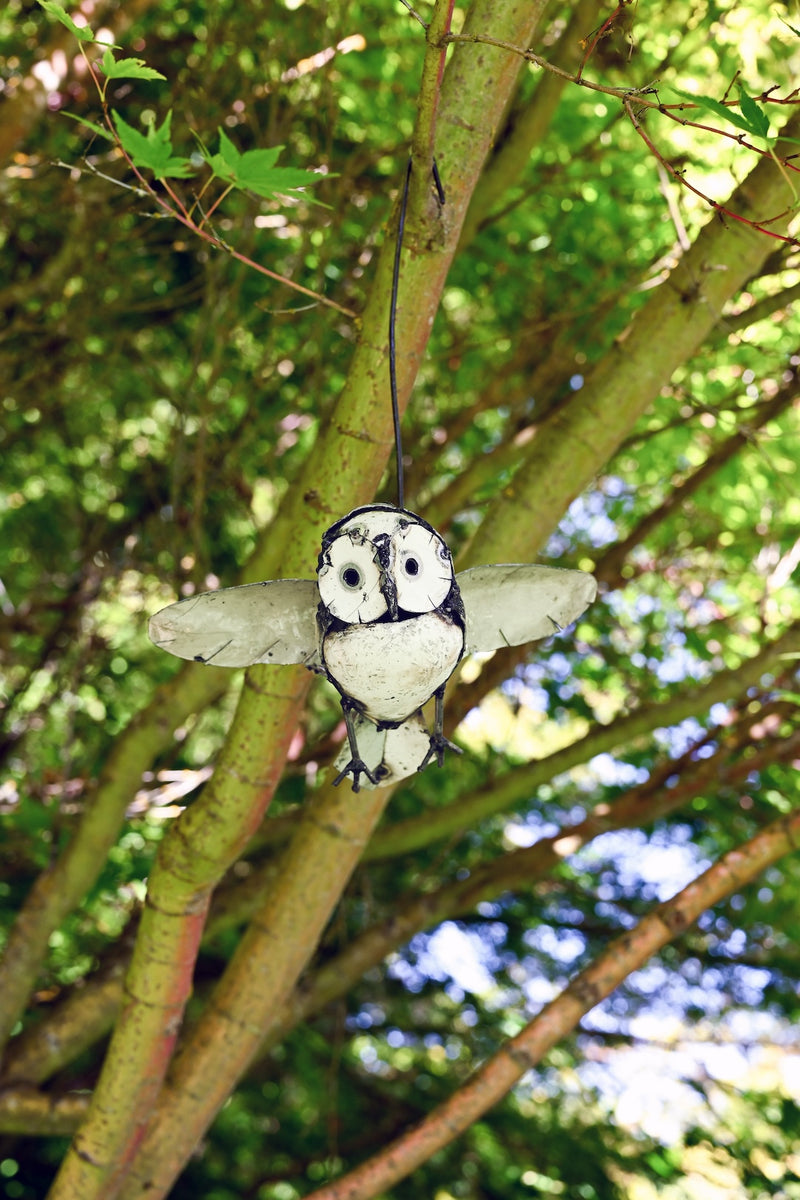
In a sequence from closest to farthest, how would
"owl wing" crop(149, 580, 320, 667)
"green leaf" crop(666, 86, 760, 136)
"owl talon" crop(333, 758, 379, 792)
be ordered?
"green leaf" crop(666, 86, 760, 136) < "owl wing" crop(149, 580, 320, 667) < "owl talon" crop(333, 758, 379, 792)

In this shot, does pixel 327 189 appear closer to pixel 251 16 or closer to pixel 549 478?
pixel 251 16

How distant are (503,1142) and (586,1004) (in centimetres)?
142

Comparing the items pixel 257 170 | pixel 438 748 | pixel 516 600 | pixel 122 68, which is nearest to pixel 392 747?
pixel 438 748

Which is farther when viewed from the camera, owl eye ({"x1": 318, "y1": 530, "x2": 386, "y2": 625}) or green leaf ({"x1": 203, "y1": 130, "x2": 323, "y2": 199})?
green leaf ({"x1": 203, "y1": 130, "x2": 323, "y2": 199})

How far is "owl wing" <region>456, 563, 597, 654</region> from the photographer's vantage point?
3.89 ft

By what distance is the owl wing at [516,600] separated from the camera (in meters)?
1.18

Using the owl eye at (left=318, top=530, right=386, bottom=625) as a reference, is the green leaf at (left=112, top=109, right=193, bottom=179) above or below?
above

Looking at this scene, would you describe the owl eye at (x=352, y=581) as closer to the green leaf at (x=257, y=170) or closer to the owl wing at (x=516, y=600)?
the owl wing at (x=516, y=600)

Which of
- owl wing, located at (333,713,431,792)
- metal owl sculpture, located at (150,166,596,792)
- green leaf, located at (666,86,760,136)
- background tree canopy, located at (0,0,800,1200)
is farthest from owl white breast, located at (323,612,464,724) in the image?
green leaf, located at (666,86,760,136)

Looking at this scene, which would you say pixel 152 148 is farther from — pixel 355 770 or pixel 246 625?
pixel 355 770

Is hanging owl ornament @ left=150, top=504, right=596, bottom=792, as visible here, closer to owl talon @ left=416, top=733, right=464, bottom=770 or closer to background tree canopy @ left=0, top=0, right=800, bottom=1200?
owl talon @ left=416, top=733, right=464, bottom=770

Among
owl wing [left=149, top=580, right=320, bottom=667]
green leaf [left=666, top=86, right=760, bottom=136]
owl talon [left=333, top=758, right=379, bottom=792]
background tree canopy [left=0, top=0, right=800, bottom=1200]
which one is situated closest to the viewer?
green leaf [left=666, top=86, right=760, bottom=136]

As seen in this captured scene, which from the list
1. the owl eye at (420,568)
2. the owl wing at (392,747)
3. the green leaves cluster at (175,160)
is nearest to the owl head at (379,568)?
the owl eye at (420,568)

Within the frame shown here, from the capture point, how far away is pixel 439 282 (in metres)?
1.46
